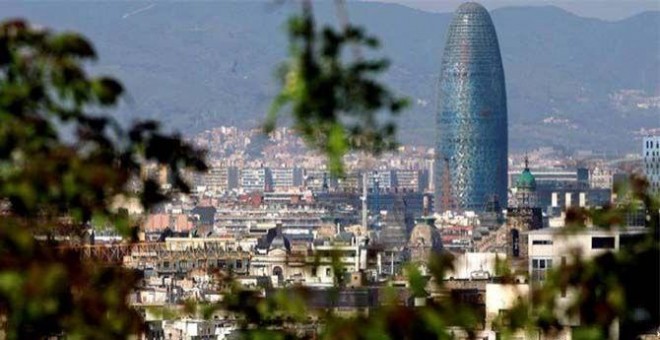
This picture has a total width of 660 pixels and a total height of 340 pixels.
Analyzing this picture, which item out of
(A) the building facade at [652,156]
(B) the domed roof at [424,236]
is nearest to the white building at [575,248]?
(B) the domed roof at [424,236]

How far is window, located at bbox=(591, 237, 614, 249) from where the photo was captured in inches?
201

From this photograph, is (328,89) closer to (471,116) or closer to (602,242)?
(602,242)

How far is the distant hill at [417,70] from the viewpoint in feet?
526

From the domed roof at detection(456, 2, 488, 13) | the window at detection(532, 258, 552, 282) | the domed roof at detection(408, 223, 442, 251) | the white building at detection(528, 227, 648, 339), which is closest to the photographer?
the white building at detection(528, 227, 648, 339)

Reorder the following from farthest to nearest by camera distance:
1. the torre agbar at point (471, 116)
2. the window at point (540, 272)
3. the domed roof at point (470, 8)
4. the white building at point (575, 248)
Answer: the domed roof at point (470, 8) → the torre agbar at point (471, 116) → the window at point (540, 272) → the white building at point (575, 248)

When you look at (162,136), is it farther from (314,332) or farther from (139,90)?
(139,90)

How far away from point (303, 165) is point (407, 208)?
126 feet

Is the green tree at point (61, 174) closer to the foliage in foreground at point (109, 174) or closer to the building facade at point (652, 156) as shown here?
the foliage in foreground at point (109, 174)

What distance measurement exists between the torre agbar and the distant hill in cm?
481

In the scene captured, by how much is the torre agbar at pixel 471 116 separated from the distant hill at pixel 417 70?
15.8 feet

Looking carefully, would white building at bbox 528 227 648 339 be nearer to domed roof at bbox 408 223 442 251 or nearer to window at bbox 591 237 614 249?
window at bbox 591 237 614 249

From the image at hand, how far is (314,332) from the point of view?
5801 millimetres

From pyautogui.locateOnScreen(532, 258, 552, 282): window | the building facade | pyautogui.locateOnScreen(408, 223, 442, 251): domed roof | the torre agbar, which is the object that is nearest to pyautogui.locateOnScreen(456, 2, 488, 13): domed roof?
the torre agbar

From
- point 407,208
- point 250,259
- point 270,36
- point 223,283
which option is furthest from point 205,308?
point 270,36
